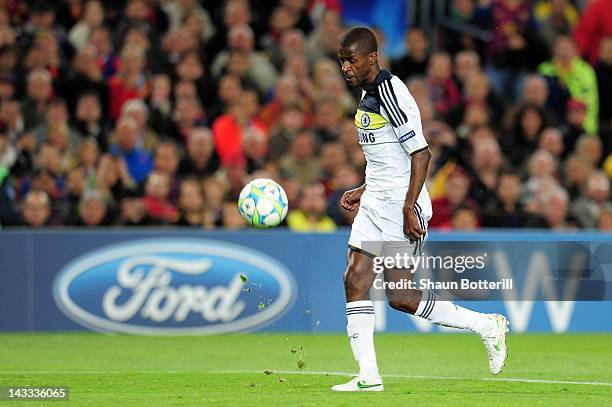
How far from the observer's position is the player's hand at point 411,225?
28.8ft

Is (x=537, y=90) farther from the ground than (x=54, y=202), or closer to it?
farther from the ground

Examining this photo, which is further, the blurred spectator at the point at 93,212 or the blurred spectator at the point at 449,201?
the blurred spectator at the point at 449,201

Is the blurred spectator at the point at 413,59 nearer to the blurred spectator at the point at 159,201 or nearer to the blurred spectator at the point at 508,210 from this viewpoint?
the blurred spectator at the point at 508,210

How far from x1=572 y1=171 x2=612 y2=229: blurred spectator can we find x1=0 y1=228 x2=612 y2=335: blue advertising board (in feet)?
4.46

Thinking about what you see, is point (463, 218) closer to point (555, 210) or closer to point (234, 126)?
point (555, 210)

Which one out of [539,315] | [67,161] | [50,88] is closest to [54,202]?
[67,161]

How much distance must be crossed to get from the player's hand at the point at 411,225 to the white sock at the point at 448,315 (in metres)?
0.44

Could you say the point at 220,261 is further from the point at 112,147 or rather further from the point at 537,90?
the point at 537,90

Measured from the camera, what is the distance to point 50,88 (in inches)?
647

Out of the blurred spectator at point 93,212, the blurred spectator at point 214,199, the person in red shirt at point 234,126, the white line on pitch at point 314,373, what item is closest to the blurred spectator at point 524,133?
the person in red shirt at point 234,126

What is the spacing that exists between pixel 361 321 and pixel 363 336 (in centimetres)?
10

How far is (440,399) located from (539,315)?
624 centimetres

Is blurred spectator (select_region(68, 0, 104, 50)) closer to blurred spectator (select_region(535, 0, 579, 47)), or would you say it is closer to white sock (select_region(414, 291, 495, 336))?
blurred spectator (select_region(535, 0, 579, 47))

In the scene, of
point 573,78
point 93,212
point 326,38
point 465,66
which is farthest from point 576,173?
point 93,212
